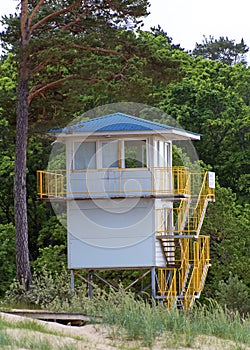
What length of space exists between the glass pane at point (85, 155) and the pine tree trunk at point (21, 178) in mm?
1796

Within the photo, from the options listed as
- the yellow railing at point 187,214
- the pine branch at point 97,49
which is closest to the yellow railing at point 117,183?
the yellow railing at point 187,214

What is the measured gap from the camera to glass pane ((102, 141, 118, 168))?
119 ft

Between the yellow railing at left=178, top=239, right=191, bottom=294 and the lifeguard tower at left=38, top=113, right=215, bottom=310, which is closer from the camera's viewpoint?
the lifeguard tower at left=38, top=113, right=215, bottom=310

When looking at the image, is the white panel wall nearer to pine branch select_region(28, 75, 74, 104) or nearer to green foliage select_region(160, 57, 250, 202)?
pine branch select_region(28, 75, 74, 104)

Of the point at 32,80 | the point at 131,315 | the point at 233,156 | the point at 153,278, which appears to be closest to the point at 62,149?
the point at 233,156

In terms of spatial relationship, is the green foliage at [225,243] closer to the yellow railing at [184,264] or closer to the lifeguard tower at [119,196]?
the yellow railing at [184,264]

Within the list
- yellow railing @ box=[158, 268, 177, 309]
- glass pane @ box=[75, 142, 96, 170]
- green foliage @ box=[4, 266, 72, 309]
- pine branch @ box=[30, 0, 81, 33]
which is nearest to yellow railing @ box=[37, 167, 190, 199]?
glass pane @ box=[75, 142, 96, 170]

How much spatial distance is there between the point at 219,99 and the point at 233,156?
11.7 ft

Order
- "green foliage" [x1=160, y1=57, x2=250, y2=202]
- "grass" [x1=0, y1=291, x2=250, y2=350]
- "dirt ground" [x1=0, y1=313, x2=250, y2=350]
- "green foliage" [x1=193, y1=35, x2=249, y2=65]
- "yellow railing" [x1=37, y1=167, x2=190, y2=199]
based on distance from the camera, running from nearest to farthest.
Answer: "dirt ground" [x1=0, y1=313, x2=250, y2=350] < "grass" [x1=0, y1=291, x2=250, y2=350] < "yellow railing" [x1=37, y1=167, x2=190, y2=199] < "green foliage" [x1=160, y1=57, x2=250, y2=202] < "green foliage" [x1=193, y1=35, x2=249, y2=65]

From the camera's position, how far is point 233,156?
56.0 metres

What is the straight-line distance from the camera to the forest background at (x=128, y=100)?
3519cm

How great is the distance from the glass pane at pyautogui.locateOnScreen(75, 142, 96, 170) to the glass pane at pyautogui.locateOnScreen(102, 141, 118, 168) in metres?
0.33

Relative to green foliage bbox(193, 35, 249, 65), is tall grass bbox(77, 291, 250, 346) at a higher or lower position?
lower

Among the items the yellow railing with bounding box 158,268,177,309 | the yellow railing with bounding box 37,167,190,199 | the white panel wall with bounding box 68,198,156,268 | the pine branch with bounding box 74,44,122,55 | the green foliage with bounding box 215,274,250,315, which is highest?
the pine branch with bounding box 74,44,122,55
